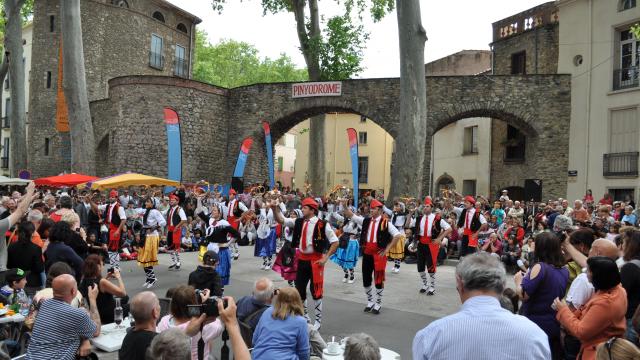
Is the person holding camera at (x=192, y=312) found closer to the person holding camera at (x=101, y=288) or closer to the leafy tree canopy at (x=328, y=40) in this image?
the person holding camera at (x=101, y=288)

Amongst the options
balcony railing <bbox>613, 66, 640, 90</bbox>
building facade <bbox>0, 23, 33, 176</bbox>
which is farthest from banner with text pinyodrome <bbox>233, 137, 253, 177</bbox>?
building facade <bbox>0, 23, 33, 176</bbox>

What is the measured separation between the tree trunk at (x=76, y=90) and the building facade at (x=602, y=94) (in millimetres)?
20112

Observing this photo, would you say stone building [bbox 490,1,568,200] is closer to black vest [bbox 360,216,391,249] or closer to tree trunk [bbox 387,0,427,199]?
tree trunk [bbox 387,0,427,199]

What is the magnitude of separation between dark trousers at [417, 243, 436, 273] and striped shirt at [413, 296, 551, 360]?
8962 millimetres

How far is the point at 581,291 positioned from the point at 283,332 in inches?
94.4

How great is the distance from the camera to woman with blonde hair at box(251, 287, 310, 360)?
14.2 feet

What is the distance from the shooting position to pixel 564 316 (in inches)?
154

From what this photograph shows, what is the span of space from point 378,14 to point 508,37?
6986 millimetres

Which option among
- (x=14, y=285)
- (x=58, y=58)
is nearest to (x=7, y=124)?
(x=58, y=58)

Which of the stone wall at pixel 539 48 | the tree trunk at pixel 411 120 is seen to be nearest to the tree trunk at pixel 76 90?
the tree trunk at pixel 411 120

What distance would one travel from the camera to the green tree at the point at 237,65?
50562 millimetres

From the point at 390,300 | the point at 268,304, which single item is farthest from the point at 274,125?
the point at 268,304

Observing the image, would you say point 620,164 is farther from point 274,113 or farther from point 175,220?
point 175,220

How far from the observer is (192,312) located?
3.99 meters
